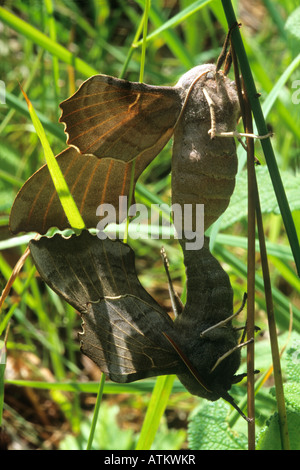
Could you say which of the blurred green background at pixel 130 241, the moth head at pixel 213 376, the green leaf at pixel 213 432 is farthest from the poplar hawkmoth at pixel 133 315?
the green leaf at pixel 213 432

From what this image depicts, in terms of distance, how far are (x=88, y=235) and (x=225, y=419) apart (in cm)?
60

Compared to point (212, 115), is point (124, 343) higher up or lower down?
lower down

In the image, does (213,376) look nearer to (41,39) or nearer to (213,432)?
(213,432)

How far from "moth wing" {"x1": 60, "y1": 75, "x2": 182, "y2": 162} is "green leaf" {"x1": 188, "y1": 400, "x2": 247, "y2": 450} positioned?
668mm

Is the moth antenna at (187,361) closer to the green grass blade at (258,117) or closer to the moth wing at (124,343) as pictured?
the moth wing at (124,343)

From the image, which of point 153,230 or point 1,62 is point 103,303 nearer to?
point 153,230

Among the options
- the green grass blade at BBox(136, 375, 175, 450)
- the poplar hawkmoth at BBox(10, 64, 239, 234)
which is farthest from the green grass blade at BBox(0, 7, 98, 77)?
the green grass blade at BBox(136, 375, 175, 450)

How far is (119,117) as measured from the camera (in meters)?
0.71

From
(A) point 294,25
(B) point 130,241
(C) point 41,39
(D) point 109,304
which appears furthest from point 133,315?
(B) point 130,241

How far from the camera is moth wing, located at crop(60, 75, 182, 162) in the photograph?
2.22 ft

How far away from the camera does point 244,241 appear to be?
1.38 m

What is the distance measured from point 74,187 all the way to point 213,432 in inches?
24.9

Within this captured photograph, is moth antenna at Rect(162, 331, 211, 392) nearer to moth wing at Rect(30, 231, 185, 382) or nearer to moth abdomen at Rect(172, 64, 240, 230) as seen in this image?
moth wing at Rect(30, 231, 185, 382)

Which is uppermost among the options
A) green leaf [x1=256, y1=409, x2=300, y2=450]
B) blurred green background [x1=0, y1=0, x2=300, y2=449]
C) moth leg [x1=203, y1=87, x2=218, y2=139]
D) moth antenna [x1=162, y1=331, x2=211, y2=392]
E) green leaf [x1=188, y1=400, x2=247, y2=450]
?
blurred green background [x1=0, y1=0, x2=300, y2=449]
